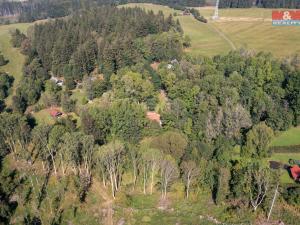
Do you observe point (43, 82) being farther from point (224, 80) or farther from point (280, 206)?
point (280, 206)

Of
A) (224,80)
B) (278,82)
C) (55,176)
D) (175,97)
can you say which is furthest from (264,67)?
(55,176)

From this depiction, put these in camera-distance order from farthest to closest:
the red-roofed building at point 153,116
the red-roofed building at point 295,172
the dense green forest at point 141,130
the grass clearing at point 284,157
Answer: the red-roofed building at point 153,116, the grass clearing at point 284,157, the red-roofed building at point 295,172, the dense green forest at point 141,130

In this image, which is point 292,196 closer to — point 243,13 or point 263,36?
point 263,36

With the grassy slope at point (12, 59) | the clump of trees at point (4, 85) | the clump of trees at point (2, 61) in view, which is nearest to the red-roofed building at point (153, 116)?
the grassy slope at point (12, 59)

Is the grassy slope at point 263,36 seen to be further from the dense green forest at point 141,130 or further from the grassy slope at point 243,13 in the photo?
the dense green forest at point 141,130

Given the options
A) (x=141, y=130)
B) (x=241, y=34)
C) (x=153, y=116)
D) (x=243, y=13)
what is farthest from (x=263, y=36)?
(x=141, y=130)

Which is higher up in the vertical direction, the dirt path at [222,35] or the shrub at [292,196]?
the dirt path at [222,35]
